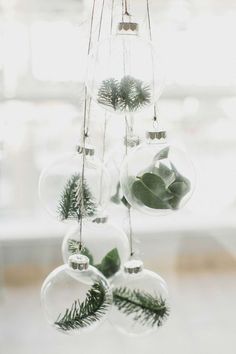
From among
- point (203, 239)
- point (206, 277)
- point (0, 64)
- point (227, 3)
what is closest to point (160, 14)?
point (227, 3)

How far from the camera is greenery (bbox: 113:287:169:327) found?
988 mm

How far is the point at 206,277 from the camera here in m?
1.81

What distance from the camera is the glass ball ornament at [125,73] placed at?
0.90m

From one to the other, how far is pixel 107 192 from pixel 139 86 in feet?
→ 0.66

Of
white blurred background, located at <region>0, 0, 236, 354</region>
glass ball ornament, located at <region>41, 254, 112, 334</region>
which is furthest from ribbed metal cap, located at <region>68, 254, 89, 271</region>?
white blurred background, located at <region>0, 0, 236, 354</region>

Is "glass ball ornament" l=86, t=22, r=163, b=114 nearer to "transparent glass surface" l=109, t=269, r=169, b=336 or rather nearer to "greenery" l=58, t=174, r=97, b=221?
"greenery" l=58, t=174, r=97, b=221

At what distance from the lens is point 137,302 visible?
99 cm

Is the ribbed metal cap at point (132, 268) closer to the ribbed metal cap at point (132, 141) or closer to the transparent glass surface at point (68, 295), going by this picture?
the transparent glass surface at point (68, 295)

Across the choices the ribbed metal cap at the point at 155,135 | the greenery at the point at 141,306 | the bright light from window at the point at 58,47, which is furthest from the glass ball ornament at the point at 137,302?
the bright light from window at the point at 58,47

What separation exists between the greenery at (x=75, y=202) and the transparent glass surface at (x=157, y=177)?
0.07 metres

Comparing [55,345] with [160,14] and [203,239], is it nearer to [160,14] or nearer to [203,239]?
[203,239]

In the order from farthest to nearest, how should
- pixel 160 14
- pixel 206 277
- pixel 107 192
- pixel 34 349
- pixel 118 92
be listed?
pixel 206 277
pixel 34 349
pixel 160 14
pixel 107 192
pixel 118 92

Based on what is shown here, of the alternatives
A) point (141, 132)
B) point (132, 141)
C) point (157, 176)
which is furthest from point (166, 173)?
point (141, 132)

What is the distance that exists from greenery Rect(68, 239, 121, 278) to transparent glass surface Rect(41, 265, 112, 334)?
6 cm
